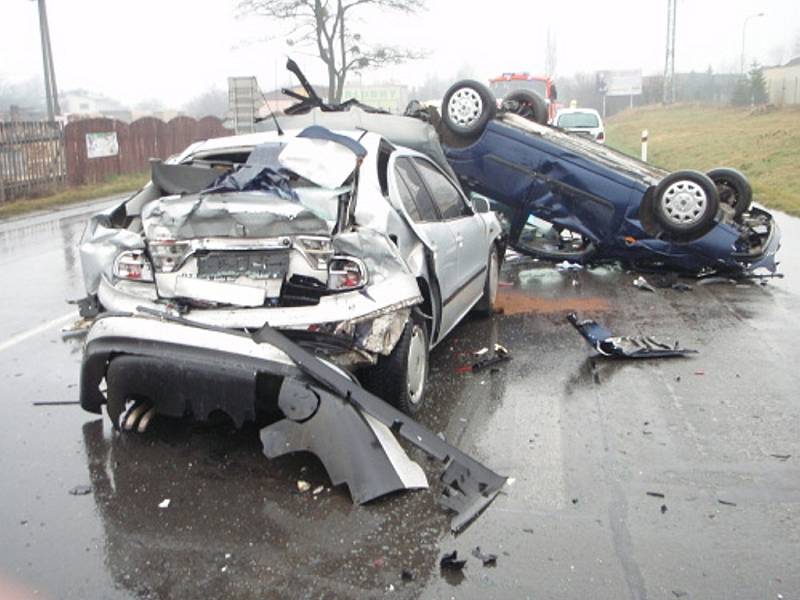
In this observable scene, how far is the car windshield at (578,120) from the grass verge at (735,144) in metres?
4.45

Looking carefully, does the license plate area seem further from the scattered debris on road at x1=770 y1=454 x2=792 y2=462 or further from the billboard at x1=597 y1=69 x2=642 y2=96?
the billboard at x1=597 y1=69 x2=642 y2=96

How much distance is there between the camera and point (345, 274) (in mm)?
4434

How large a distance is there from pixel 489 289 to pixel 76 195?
17613 millimetres

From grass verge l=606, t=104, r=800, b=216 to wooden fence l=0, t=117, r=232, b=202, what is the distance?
17.7 m

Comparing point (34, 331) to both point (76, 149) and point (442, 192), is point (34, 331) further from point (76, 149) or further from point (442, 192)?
point (76, 149)

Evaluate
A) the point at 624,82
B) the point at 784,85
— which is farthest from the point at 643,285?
the point at 624,82

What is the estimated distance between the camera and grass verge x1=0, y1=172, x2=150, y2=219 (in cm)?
1914

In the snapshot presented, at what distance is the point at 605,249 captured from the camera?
990 centimetres

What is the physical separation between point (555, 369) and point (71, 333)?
13.3 feet

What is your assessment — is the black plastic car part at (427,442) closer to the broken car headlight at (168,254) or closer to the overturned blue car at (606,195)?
the broken car headlight at (168,254)

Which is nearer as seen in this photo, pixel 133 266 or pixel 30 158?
pixel 133 266

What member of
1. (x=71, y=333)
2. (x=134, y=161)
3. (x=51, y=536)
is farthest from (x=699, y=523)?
(x=134, y=161)

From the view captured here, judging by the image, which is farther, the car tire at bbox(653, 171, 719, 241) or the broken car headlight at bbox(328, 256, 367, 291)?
the car tire at bbox(653, 171, 719, 241)

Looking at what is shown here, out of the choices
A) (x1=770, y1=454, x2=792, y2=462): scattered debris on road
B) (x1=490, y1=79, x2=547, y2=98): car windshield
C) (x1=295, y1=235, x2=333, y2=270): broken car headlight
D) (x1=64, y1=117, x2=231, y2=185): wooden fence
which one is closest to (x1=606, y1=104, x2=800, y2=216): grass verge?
(x1=490, y1=79, x2=547, y2=98): car windshield
